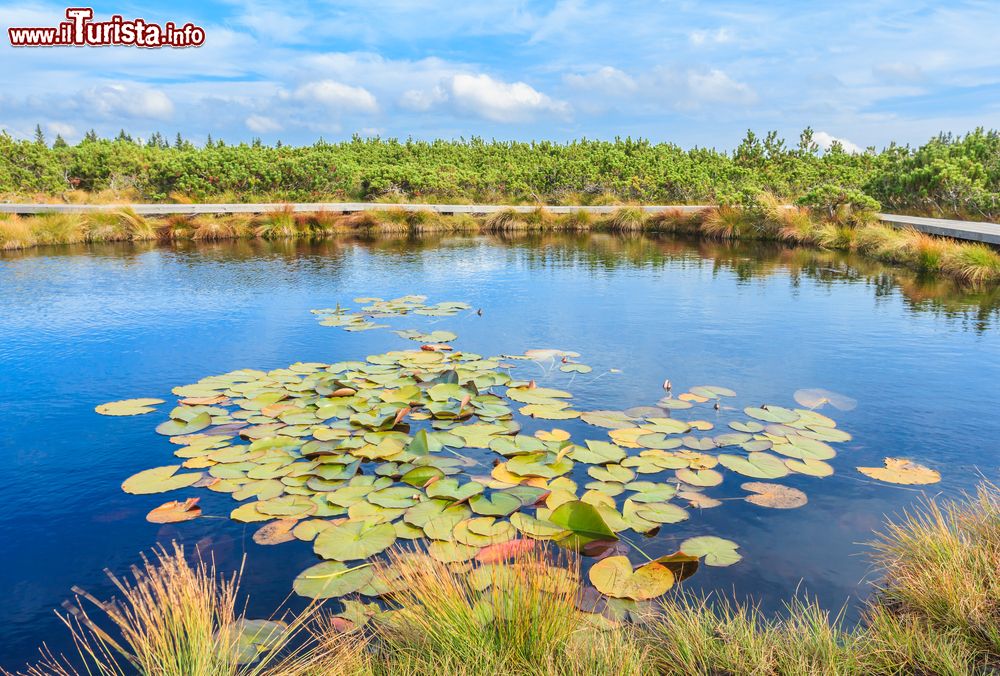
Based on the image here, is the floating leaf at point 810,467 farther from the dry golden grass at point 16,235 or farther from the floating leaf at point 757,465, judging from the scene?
the dry golden grass at point 16,235

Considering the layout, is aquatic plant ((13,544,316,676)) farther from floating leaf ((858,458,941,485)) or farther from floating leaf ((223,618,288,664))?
floating leaf ((858,458,941,485))

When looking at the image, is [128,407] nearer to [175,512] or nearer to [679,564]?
[175,512]

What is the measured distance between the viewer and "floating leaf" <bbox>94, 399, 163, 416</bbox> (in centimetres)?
601

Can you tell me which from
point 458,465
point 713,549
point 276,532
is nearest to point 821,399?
point 713,549

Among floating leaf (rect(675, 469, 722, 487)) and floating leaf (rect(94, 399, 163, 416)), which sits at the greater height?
floating leaf (rect(94, 399, 163, 416))

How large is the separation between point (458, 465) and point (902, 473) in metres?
3.24

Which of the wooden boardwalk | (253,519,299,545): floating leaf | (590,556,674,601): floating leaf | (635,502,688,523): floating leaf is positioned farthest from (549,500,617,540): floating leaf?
the wooden boardwalk

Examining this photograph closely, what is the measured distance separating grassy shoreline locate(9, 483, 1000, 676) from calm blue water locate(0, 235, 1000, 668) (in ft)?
1.69

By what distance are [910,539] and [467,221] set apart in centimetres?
2160

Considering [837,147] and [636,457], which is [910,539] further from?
[837,147]

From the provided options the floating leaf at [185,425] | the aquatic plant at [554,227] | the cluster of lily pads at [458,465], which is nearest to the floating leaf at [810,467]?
the cluster of lily pads at [458,465]

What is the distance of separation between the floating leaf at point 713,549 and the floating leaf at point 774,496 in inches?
26.5

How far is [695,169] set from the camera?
101 feet

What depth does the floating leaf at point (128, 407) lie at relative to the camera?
6012mm
